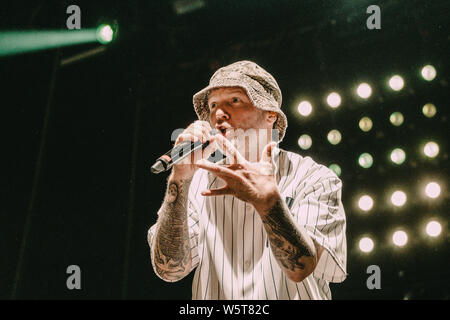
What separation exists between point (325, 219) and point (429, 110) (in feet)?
4.73

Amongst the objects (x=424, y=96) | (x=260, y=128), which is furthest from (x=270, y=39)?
(x=260, y=128)

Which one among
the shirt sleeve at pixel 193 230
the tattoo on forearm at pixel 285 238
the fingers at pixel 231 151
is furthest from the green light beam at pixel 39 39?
the tattoo on forearm at pixel 285 238

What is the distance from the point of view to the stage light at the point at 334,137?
7.92 ft

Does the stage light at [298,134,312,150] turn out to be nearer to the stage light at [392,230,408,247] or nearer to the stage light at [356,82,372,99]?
the stage light at [356,82,372,99]

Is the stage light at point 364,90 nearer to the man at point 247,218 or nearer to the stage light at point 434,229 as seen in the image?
the stage light at point 434,229

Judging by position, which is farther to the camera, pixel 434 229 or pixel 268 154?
pixel 434 229

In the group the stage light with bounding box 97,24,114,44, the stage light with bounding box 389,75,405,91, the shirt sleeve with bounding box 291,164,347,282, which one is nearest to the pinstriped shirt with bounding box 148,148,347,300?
the shirt sleeve with bounding box 291,164,347,282

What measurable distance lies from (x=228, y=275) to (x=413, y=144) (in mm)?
1540

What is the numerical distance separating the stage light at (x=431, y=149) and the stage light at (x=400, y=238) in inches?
17.5

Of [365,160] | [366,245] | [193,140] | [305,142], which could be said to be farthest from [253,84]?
[366,245]

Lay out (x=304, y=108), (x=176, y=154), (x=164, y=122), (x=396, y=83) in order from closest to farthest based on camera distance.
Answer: (x=176, y=154), (x=396, y=83), (x=304, y=108), (x=164, y=122)

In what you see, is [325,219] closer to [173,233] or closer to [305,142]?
[173,233]

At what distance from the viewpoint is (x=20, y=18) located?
6.68 feet

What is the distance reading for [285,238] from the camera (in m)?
1.09
